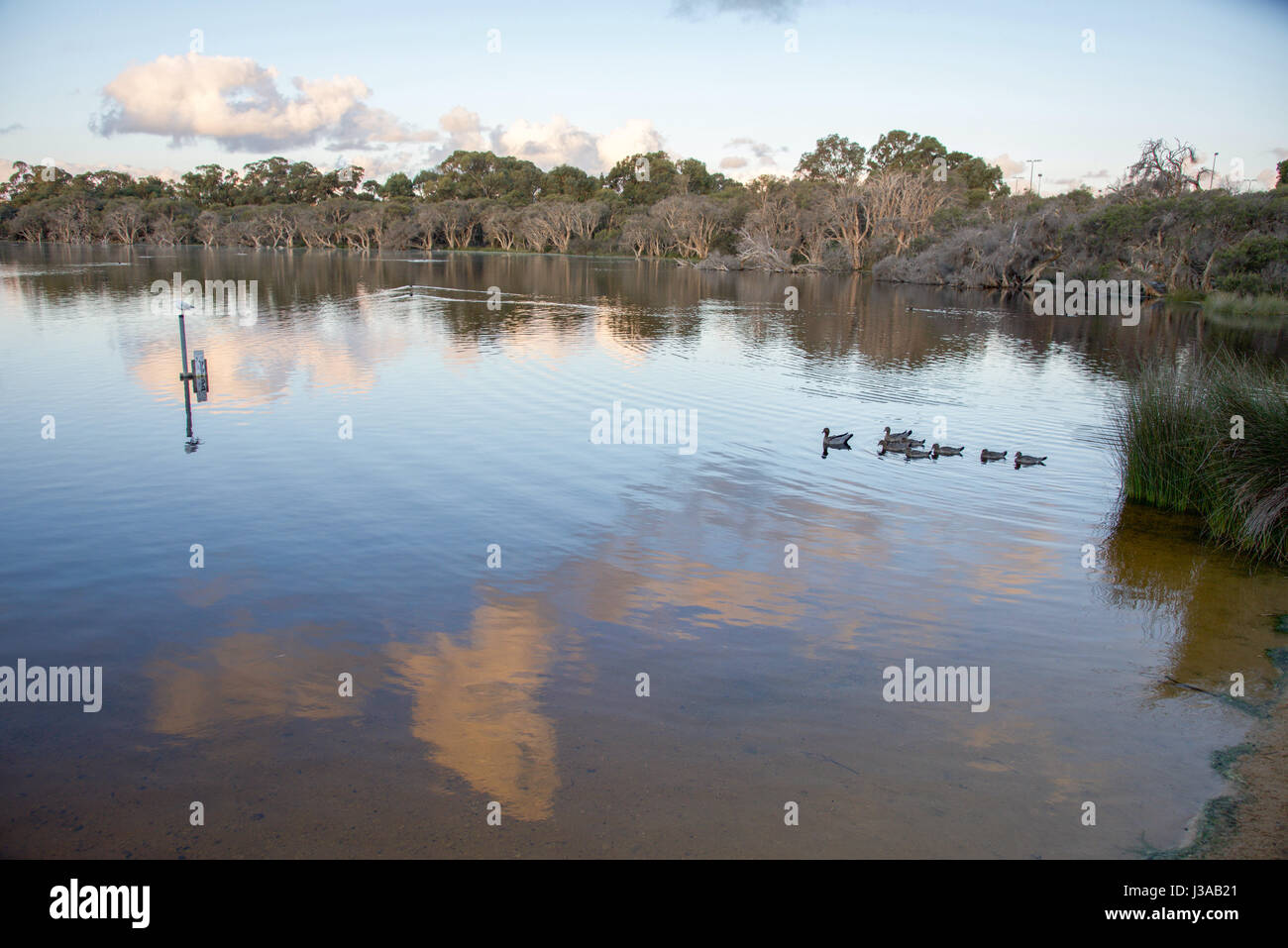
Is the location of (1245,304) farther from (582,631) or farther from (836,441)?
(582,631)

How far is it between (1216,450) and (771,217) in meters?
86.7

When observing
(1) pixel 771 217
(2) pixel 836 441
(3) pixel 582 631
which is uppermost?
(1) pixel 771 217

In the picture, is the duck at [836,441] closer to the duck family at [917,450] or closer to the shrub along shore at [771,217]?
the duck family at [917,450]

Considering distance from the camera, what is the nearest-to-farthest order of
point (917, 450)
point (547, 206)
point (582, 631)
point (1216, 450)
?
point (582, 631)
point (1216, 450)
point (917, 450)
point (547, 206)

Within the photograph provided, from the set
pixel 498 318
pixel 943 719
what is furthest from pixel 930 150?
pixel 943 719

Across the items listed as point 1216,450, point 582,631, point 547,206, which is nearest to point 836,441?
point 1216,450

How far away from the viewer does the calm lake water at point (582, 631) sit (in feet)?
18.6

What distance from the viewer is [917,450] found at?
15641 mm

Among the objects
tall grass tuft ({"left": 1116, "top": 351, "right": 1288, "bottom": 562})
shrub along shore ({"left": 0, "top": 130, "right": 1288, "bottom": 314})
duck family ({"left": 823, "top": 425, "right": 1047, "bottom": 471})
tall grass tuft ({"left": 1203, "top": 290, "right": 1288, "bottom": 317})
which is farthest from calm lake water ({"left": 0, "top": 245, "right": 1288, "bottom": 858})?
shrub along shore ({"left": 0, "top": 130, "right": 1288, "bottom": 314})

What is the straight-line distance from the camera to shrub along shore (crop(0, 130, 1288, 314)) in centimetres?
5172

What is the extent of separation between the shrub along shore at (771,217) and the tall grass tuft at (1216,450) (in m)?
37.7

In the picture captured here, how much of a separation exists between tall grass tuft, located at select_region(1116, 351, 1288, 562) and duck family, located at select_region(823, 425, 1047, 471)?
→ 1.67 meters

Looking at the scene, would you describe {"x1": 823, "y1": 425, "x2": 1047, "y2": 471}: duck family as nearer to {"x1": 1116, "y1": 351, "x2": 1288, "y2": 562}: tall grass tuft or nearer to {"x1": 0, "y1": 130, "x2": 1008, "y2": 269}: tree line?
{"x1": 1116, "y1": 351, "x2": 1288, "y2": 562}: tall grass tuft

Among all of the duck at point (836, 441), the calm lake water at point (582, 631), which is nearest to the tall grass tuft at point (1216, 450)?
the calm lake water at point (582, 631)
